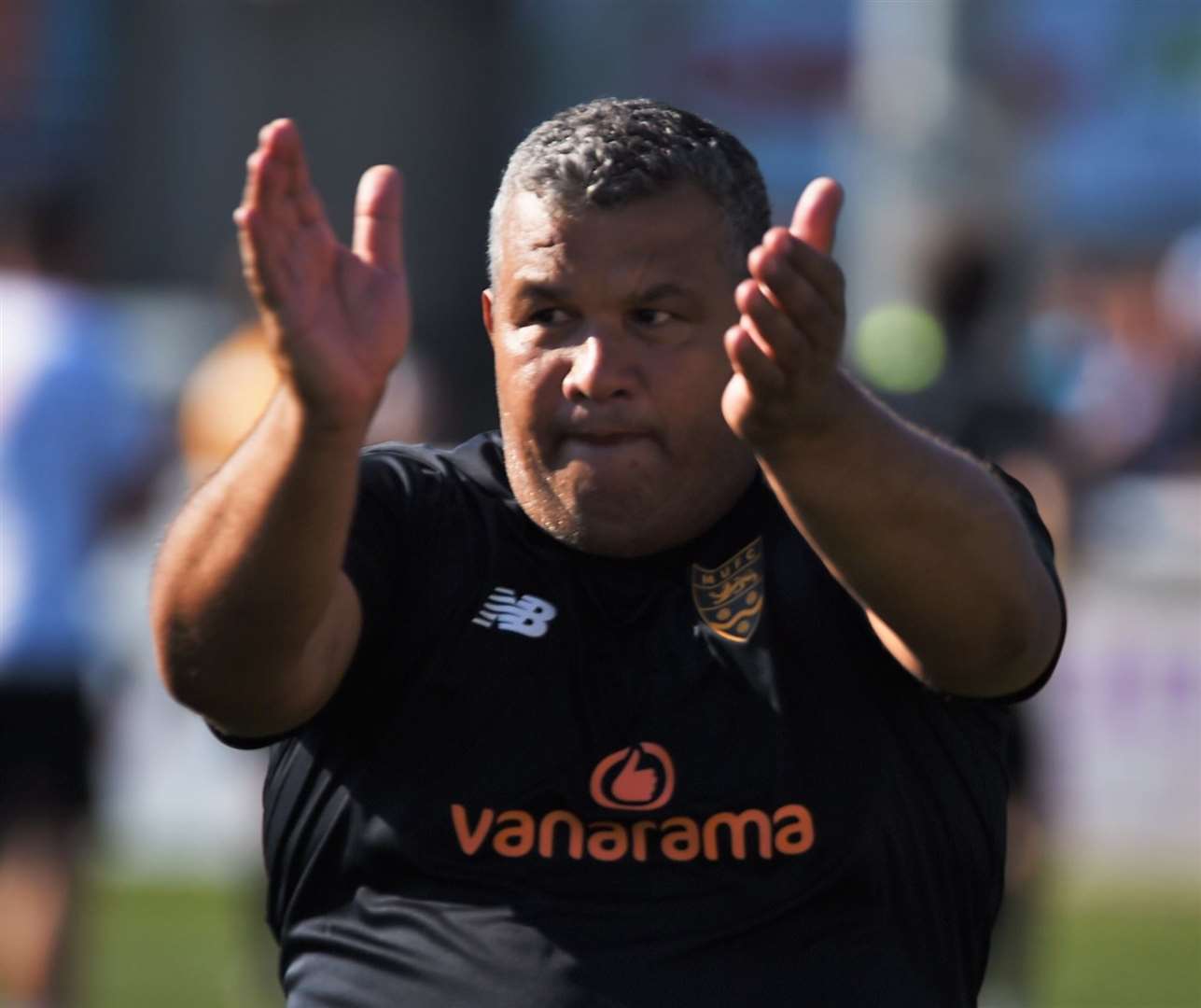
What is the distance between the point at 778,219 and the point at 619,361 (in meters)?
12.3

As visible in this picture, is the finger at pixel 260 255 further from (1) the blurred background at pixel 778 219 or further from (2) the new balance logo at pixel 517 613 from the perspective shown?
(1) the blurred background at pixel 778 219

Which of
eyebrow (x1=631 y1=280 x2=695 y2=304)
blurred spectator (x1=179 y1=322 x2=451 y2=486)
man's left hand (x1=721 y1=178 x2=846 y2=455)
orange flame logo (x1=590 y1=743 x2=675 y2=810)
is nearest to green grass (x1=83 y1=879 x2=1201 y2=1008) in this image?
blurred spectator (x1=179 y1=322 x2=451 y2=486)

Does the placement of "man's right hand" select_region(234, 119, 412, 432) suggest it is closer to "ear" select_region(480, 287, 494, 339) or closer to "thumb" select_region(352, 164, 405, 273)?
"thumb" select_region(352, 164, 405, 273)

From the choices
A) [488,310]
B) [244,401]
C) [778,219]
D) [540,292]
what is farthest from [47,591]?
[778,219]

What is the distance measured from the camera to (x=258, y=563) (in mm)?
2775

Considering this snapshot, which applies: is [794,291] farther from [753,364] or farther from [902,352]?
[902,352]

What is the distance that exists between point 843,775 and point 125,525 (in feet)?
16.3

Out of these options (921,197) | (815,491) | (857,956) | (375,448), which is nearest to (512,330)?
(375,448)

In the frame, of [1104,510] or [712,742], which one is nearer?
[712,742]

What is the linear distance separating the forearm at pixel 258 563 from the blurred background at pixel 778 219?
4.38m

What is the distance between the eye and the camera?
9.98 feet

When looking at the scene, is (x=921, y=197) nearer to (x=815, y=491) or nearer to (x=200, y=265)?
(x=815, y=491)

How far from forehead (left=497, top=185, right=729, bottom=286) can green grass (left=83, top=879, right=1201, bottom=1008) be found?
531cm

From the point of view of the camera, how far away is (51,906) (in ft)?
23.2
